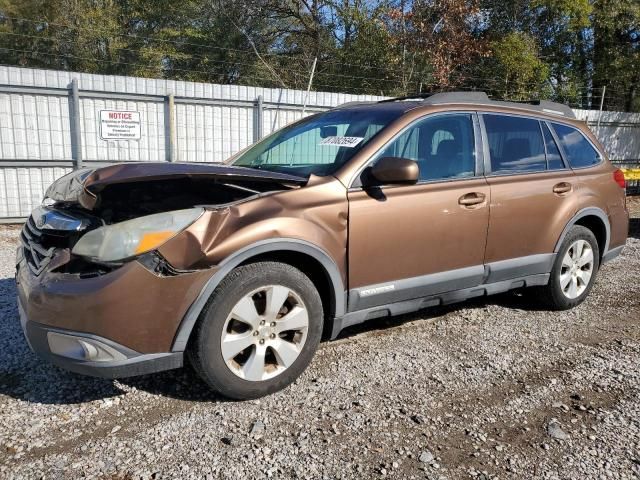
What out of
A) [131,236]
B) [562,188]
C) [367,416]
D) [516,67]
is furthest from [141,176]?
[516,67]

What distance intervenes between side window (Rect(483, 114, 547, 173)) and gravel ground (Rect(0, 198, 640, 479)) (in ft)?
4.39

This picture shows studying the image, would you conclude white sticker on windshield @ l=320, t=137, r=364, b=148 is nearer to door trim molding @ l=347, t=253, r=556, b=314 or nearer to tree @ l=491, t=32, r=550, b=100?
door trim molding @ l=347, t=253, r=556, b=314

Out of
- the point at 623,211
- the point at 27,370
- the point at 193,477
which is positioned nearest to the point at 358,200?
the point at 193,477

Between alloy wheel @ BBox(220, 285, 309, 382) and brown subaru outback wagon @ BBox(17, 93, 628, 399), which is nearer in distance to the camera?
brown subaru outback wagon @ BBox(17, 93, 628, 399)

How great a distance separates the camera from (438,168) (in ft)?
12.2

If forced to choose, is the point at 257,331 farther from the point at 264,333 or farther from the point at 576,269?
the point at 576,269

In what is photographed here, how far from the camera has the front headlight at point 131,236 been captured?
2572mm

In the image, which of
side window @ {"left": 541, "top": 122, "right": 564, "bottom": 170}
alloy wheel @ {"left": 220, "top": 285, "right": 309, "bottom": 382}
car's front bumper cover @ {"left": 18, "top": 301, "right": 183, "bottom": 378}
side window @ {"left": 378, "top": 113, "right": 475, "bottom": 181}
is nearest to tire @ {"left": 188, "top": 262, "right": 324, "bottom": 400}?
alloy wheel @ {"left": 220, "top": 285, "right": 309, "bottom": 382}

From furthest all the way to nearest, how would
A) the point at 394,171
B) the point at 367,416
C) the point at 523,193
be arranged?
the point at 523,193 → the point at 394,171 → the point at 367,416

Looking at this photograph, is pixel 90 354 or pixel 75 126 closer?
pixel 90 354

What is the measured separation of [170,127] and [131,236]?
7.15 metres

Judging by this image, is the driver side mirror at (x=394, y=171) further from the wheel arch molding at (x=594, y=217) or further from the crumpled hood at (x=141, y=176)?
the wheel arch molding at (x=594, y=217)

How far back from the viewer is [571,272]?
457 centimetres

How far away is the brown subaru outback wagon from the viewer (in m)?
2.61
